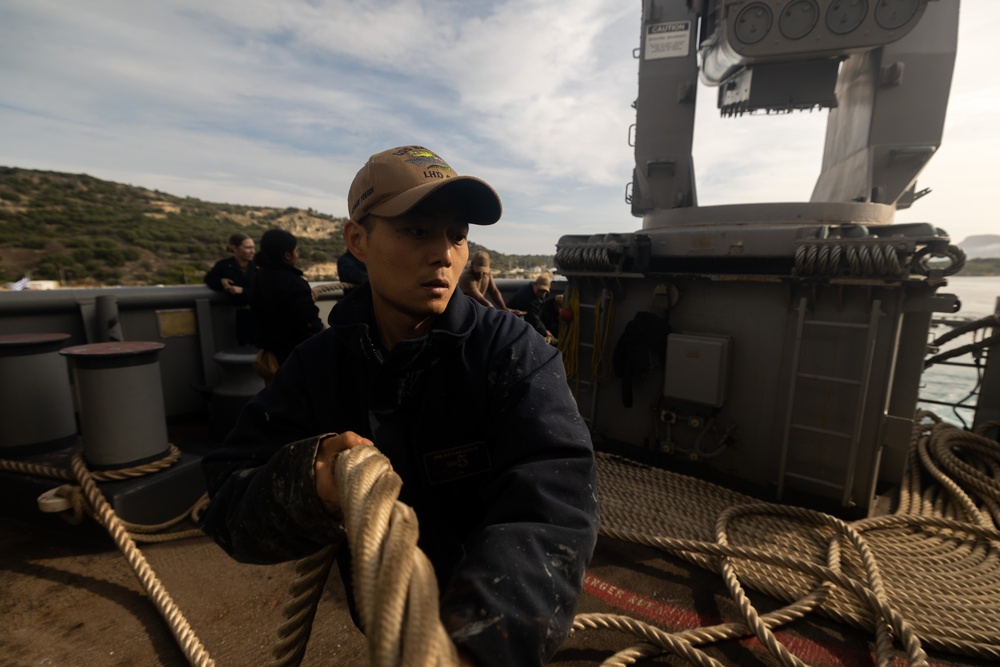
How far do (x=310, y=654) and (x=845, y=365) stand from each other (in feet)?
12.7

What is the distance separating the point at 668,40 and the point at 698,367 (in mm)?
3602

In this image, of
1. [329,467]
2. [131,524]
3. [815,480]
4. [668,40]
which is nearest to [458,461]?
[329,467]

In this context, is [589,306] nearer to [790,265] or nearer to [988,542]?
[790,265]

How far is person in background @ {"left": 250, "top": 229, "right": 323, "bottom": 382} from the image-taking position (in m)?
3.50

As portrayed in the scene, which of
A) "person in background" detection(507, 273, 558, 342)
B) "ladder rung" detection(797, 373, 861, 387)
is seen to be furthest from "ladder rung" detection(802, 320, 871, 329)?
"person in background" detection(507, 273, 558, 342)

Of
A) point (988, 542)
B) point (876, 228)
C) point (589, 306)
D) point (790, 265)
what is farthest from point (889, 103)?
point (988, 542)

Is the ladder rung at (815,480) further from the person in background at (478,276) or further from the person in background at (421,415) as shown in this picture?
the person in background at (421,415)

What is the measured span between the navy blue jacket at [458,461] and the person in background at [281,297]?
2.48 m

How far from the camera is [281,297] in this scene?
3506mm

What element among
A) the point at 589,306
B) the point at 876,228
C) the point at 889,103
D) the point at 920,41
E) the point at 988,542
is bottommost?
the point at 988,542

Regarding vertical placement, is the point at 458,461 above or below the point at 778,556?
above

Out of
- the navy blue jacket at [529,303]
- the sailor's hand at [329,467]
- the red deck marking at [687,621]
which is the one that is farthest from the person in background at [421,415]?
the navy blue jacket at [529,303]

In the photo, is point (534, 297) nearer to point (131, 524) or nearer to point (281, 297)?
point (281, 297)

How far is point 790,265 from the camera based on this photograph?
11.9ft
